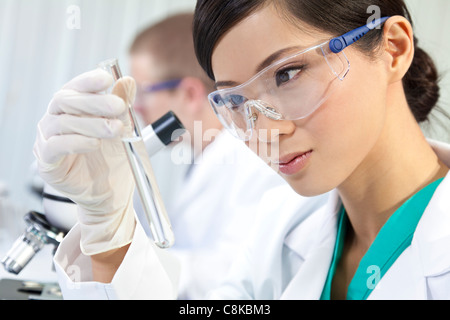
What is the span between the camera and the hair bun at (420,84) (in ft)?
4.33

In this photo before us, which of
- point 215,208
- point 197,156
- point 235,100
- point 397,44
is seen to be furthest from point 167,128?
point 197,156

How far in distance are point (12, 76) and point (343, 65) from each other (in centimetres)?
254

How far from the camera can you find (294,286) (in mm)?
1319

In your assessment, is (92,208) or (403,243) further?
(403,243)

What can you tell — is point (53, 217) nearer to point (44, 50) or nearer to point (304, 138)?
point (304, 138)

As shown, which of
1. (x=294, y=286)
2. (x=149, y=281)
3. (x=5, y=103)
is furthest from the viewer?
(x=5, y=103)

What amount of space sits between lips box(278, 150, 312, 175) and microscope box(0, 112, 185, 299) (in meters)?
0.24

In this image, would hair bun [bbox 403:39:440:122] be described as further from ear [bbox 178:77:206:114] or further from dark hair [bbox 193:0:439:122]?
ear [bbox 178:77:206:114]

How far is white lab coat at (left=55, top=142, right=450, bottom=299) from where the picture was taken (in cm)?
107

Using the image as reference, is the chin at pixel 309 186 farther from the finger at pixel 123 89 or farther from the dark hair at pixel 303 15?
the finger at pixel 123 89

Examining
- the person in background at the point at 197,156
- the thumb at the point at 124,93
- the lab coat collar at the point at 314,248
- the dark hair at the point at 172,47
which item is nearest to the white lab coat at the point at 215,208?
the person in background at the point at 197,156
